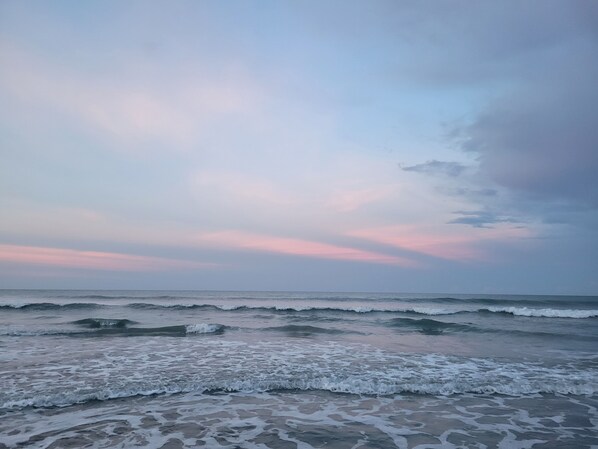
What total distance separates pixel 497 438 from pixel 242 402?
508 centimetres

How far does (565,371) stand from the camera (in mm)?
12117

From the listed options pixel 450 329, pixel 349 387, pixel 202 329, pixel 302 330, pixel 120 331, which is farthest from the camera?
pixel 450 329

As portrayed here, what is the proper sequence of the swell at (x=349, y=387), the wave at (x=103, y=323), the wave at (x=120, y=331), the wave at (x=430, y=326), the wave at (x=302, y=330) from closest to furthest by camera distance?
the swell at (x=349, y=387), the wave at (x=120, y=331), the wave at (x=302, y=330), the wave at (x=103, y=323), the wave at (x=430, y=326)

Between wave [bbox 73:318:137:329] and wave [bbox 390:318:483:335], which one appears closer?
wave [bbox 73:318:137:329]

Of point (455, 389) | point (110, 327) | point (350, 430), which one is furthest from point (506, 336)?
point (110, 327)

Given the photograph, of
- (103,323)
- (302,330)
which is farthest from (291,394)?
(103,323)

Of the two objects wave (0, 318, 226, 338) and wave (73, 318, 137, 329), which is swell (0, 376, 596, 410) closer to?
wave (0, 318, 226, 338)

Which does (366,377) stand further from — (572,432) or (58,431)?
(58,431)

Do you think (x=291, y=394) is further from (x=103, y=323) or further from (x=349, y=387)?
(x=103, y=323)

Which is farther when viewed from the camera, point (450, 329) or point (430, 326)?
point (430, 326)

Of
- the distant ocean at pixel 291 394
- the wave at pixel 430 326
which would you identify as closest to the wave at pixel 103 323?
the distant ocean at pixel 291 394

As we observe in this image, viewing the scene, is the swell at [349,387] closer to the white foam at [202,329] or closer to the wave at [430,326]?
the white foam at [202,329]

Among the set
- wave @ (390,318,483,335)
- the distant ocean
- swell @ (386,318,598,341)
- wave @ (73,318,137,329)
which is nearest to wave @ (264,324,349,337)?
the distant ocean

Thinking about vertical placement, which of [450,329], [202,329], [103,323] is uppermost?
[450,329]
